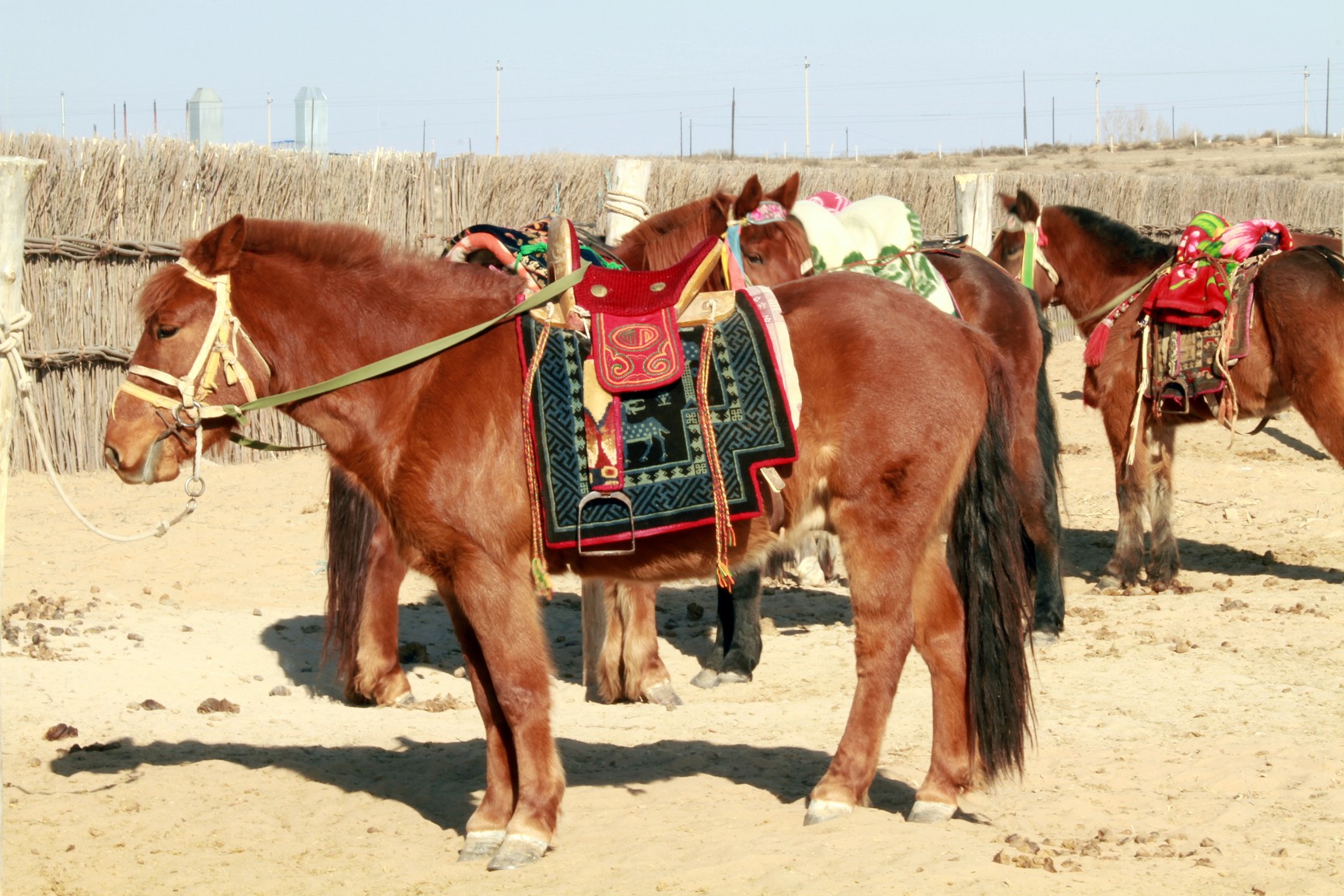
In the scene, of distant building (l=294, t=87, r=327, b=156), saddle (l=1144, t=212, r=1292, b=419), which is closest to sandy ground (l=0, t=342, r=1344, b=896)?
saddle (l=1144, t=212, r=1292, b=419)

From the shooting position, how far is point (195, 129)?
1619 cm

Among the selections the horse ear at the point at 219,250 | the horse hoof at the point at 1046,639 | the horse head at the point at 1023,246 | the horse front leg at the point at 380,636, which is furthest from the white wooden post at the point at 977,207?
the horse ear at the point at 219,250

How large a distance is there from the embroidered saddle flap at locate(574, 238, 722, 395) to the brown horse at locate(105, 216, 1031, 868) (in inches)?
12.0

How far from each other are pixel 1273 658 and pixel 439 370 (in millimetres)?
4756

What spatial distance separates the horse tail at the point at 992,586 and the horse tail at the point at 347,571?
301 centimetres

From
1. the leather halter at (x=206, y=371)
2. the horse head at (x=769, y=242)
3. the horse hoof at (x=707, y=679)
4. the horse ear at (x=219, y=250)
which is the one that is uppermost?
the horse head at (x=769, y=242)

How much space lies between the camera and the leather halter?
158 inches

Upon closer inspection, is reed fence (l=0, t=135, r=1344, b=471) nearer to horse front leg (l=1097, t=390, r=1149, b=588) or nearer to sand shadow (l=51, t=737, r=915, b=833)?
horse front leg (l=1097, t=390, r=1149, b=588)

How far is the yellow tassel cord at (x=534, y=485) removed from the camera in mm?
4082

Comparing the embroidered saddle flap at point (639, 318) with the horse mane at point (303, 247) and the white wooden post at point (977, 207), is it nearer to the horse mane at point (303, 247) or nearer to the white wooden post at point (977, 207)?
the horse mane at point (303, 247)

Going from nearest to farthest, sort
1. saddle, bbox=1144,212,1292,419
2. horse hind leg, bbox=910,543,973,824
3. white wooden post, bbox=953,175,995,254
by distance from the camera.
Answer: horse hind leg, bbox=910,543,973,824, saddle, bbox=1144,212,1292,419, white wooden post, bbox=953,175,995,254

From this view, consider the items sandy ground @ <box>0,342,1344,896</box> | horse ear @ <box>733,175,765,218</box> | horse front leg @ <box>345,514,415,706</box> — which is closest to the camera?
sandy ground @ <box>0,342,1344,896</box>

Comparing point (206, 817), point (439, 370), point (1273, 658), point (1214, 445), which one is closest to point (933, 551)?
point (439, 370)

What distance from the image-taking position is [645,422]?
13.6 feet
